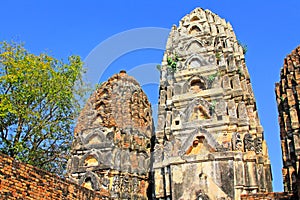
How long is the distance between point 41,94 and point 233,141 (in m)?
9.39

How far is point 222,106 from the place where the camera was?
17.0 meters

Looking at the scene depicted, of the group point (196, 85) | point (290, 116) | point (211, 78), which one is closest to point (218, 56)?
point (211, 78)

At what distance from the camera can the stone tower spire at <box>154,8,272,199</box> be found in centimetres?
1481

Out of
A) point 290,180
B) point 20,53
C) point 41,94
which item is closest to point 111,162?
point 41,94

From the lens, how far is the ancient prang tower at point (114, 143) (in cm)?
1797

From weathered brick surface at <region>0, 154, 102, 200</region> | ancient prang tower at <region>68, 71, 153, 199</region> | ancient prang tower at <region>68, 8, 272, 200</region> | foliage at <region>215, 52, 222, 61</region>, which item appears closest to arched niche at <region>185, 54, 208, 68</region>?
ancient prang tower at <region>68, 8, 272, 200</region>

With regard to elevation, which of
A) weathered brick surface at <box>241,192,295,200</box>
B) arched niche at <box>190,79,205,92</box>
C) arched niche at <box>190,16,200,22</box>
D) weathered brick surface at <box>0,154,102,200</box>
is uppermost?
arched niche at <box>190,16,200,22</box>

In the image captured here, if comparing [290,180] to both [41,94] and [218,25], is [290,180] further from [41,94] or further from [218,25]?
[41,94]

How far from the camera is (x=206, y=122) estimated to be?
16.6 meters

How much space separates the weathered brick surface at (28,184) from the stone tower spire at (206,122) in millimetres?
5179

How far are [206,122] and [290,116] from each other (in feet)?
24.1

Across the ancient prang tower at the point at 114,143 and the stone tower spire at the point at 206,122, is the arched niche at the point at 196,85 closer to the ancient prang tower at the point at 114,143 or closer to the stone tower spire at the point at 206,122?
the stone tower spire at the point at 206,122

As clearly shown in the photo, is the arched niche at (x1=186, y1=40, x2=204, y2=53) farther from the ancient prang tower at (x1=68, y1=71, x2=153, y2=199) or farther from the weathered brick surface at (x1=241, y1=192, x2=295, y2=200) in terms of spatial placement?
the weathered brick surface at (x1=241, y1=192, x2=295, y2=200)

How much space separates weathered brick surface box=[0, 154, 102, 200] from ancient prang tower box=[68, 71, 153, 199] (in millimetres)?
6797
